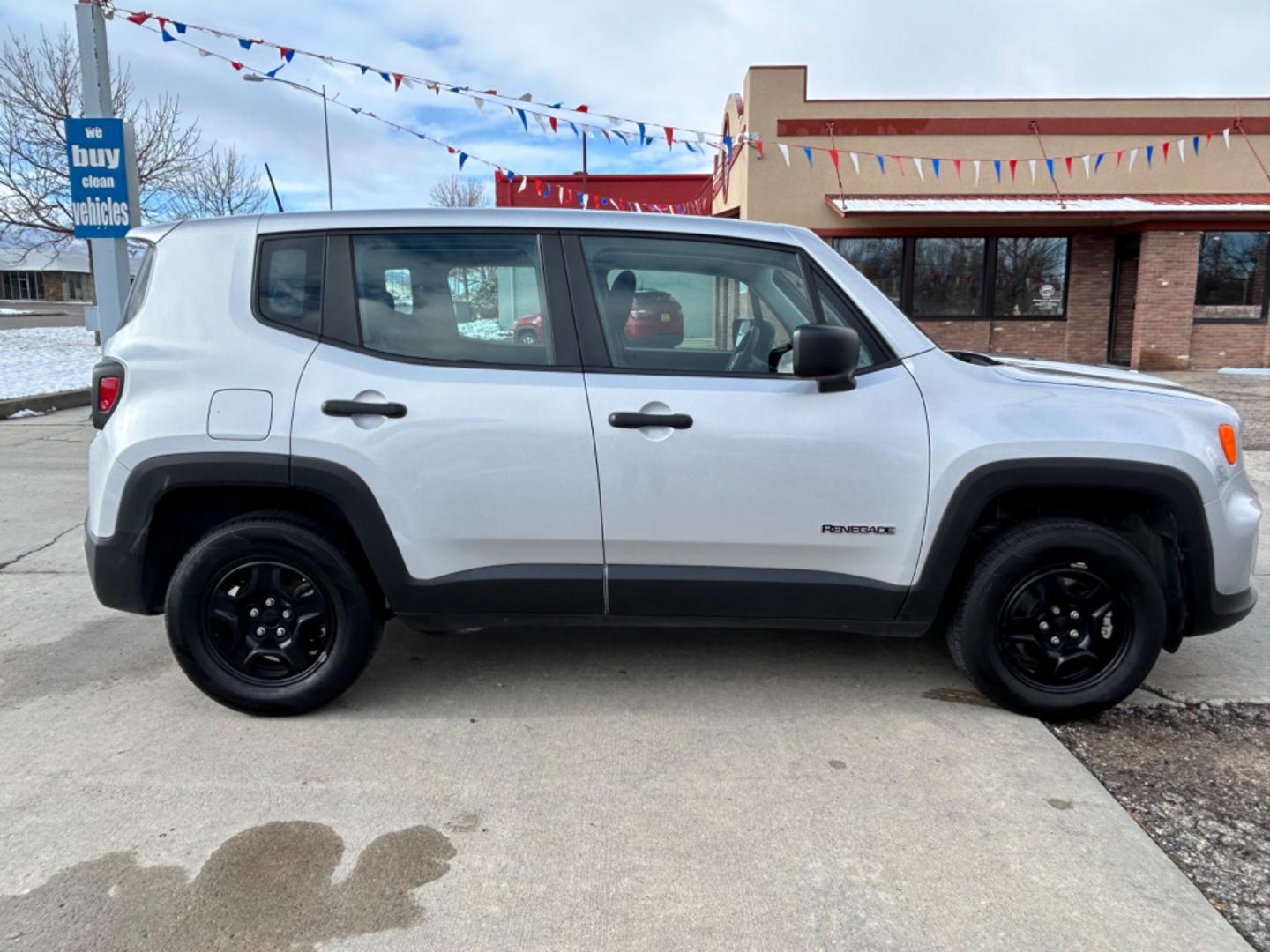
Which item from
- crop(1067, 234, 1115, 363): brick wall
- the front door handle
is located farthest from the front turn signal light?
crop(1067, 234, 1115, 363): brick wall

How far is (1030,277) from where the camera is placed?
18.0m

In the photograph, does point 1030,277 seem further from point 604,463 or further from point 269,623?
point 269,623

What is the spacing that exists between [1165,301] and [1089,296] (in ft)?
4.48

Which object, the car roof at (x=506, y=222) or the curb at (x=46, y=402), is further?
the curb at (x=46, y=402)

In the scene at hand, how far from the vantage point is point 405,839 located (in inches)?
105

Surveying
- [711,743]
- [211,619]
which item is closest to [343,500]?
[211,619]

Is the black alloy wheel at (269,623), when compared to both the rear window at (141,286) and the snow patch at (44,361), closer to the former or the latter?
the rear window at (141,286)

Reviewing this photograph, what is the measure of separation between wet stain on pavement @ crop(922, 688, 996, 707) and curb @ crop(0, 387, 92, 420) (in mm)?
11640

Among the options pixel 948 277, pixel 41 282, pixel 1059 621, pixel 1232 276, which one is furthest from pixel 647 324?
pixel 41 282

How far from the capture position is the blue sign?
952cm

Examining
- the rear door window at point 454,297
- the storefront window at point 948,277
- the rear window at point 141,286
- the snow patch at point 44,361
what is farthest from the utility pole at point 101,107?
the storefront window at point 948,277

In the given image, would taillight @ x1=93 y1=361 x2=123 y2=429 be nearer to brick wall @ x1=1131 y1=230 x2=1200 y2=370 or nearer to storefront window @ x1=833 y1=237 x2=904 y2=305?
storefront window @ x1=833 y1=237 x2=904 y2=305

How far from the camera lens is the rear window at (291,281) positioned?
10.9 feet

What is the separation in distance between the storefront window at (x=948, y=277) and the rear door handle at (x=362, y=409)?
644 inches
